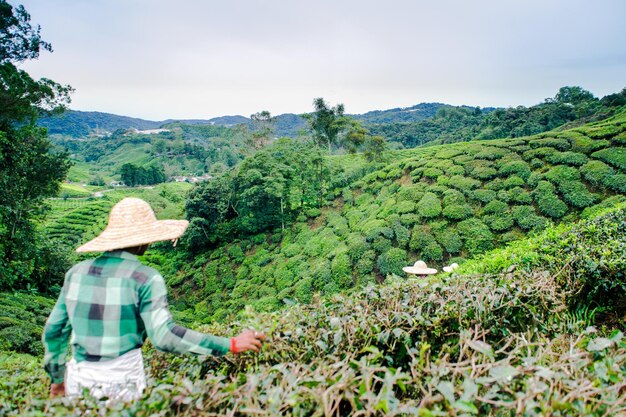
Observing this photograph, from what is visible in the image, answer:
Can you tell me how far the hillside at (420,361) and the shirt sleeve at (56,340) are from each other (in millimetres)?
138

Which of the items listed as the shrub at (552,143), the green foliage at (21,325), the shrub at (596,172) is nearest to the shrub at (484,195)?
the shrub at (596,172)

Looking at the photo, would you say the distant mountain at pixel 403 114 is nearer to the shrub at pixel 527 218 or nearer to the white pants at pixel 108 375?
the shrub at pixel 527 218

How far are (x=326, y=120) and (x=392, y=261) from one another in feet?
70.5

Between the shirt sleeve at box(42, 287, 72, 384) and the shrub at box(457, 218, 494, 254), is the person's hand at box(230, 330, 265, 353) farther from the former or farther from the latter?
the shrub at box(457, 218, 494, 254)

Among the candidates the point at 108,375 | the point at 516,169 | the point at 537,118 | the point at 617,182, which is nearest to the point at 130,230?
the point at 108,375

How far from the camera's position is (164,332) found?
166 centimetres

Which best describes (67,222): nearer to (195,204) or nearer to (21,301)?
(195,204)

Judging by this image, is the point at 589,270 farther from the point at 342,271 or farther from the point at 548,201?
the point at 342,271

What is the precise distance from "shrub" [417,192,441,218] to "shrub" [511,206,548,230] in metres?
2.27

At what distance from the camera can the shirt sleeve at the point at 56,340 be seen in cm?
189

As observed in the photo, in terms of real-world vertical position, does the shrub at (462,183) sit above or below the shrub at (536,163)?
below

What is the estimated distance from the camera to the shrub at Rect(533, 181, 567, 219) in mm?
9648

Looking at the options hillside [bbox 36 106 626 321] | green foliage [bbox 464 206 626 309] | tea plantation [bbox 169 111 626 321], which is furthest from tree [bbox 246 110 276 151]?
green foliage [bbox 464 206 626 309]

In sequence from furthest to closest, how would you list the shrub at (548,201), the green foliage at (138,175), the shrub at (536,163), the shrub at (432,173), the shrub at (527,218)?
the green foliage at (138,175) < the shrub at (432,173) < the shrub at (536,163) < the shrub at (548,201) < the shrub at (527,218)
